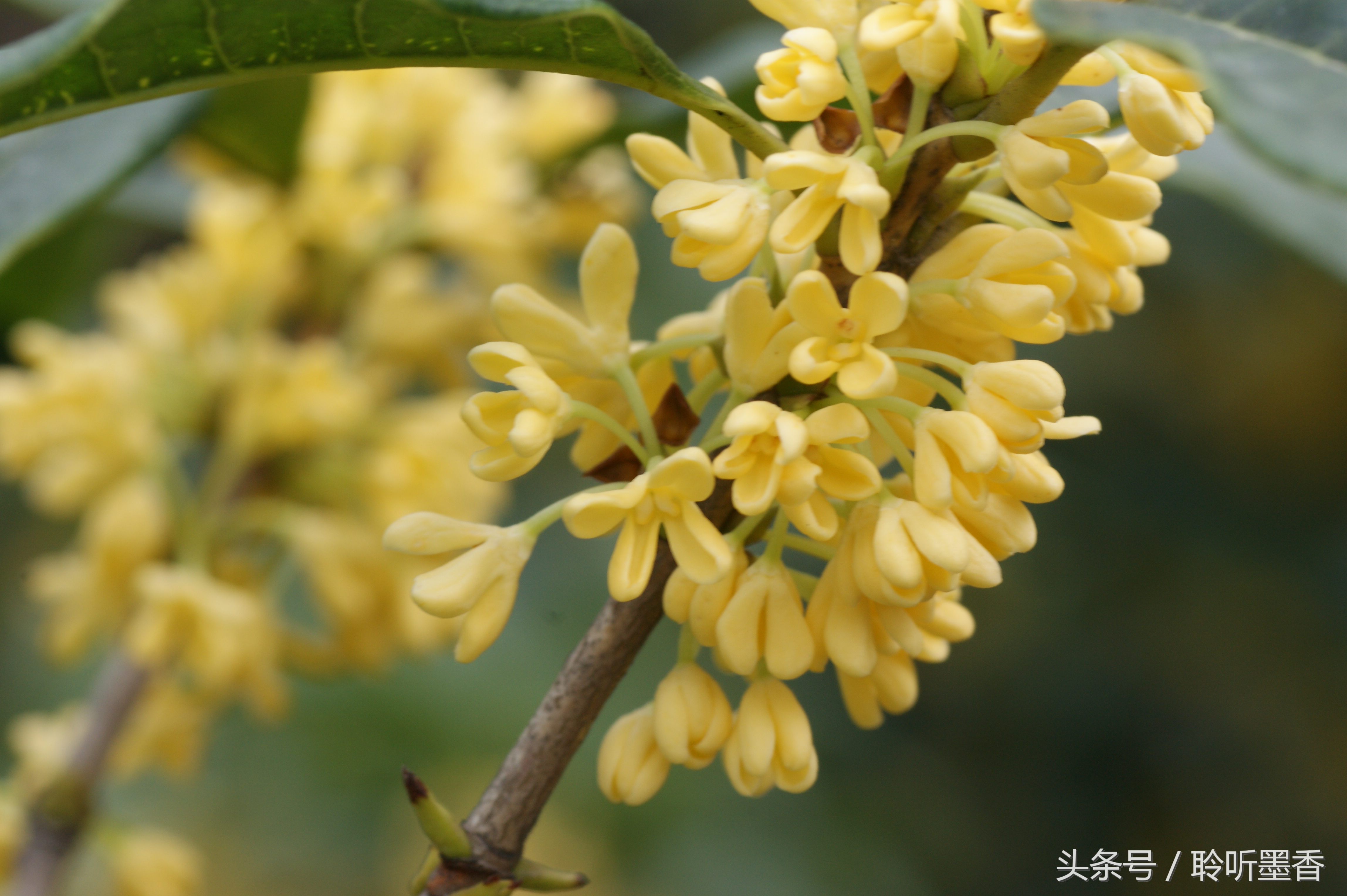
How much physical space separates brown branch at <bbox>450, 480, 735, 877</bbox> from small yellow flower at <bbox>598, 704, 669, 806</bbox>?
66 millimetres

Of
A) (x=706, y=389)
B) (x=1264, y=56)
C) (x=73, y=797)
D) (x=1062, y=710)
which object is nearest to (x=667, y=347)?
(x=706, y=389)

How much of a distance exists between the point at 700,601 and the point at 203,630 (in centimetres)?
94

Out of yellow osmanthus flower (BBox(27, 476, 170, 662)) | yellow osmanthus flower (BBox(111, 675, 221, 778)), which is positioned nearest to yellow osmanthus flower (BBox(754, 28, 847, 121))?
yellow osmanthus flower (BBox(27, 476, 170, 662))

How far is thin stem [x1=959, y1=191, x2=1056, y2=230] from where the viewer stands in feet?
2.38

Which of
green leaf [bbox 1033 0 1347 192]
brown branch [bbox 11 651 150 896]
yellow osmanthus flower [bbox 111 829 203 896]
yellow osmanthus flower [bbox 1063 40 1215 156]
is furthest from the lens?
yellow osmanthus flower [bbox 111 829 203 896]

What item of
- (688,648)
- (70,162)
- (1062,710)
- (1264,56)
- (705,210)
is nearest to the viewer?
(1264,56)

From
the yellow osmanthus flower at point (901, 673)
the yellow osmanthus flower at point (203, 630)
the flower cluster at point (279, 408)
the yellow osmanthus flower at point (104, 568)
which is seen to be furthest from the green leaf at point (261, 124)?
the yellow osmanthus flower at point (901, 673)

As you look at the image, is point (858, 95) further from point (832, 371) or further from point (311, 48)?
point (311, 48)

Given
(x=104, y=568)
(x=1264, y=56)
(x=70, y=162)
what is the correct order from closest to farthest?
(x=1264, y=56), (x=70, y=162), (x=104, y=568)

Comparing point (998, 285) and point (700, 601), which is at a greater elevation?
point (998, 285)

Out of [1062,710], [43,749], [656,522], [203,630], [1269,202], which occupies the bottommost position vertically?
[1062,710]

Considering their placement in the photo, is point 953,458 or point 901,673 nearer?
point 953,458

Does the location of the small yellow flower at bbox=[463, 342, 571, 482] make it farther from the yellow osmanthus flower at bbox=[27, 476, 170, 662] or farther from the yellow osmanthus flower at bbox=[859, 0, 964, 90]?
the yellow osmanthus flower at bbox=[27, 476, 170, 662]

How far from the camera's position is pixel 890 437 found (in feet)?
2.25
